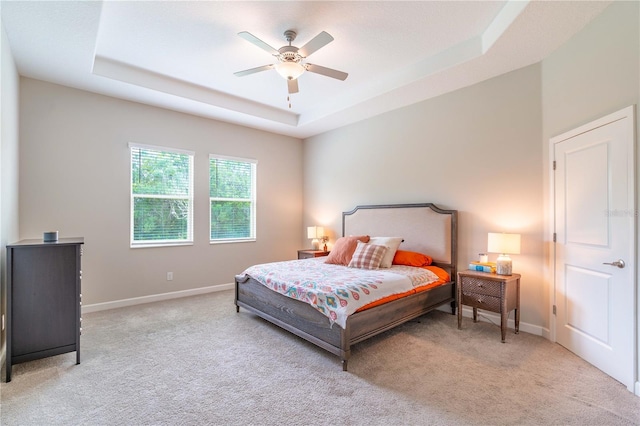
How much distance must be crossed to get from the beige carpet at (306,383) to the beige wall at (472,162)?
1077 millimetres

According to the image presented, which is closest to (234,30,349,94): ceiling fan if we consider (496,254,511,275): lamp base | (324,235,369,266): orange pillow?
(324,235,369,266): orange pillow

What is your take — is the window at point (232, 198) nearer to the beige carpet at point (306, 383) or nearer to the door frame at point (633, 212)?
the beige carpet at point (306, 383)

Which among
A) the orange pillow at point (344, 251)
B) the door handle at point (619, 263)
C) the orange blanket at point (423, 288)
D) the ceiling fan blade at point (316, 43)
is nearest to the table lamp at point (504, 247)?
the orange blanket at point (423, 288)

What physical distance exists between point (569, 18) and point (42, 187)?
18.9 ft

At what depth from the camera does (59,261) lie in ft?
8.61

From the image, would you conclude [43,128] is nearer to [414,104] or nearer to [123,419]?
[123,419]

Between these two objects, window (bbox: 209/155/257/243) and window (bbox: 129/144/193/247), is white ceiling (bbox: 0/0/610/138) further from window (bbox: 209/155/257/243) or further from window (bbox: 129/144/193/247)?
window (bbox: 209/155/257/243)

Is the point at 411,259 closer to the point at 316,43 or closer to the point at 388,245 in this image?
the point at 388,245

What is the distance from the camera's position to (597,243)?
2.59 metres

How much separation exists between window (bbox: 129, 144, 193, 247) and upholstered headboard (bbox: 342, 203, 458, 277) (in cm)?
282

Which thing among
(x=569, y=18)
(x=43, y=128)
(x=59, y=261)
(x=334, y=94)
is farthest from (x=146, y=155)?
(x=569, y=18)

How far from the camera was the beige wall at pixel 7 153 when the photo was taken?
266 centimetres

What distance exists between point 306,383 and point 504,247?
2.41 meters

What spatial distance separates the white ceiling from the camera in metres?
2.64
